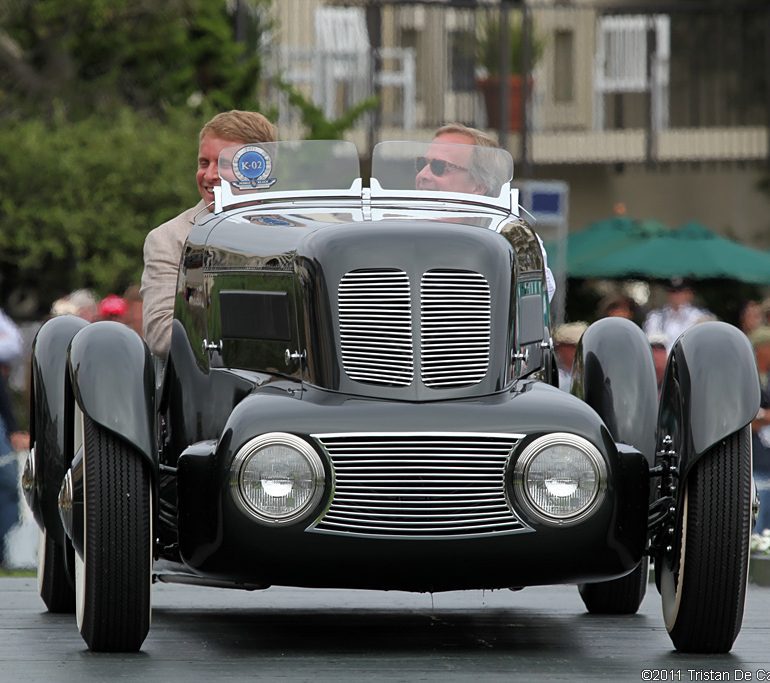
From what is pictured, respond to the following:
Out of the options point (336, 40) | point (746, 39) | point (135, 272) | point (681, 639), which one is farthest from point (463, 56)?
point (681, 639)

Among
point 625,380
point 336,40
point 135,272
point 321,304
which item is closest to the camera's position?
point 321,304

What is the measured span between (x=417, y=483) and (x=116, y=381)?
39.7 inches

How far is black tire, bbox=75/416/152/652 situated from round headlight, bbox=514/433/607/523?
44.3 inches

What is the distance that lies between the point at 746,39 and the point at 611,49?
79.5 inches

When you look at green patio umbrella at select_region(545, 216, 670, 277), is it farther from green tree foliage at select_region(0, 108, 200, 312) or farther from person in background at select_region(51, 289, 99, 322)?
person in background at select_region(51, 289, 99, 322)

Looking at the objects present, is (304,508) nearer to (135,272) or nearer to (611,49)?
(135,272)

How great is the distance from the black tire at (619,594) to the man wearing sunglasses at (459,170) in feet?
5.04

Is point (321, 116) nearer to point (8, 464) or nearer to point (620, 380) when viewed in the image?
point (8, 464)

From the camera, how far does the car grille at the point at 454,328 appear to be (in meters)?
5.90

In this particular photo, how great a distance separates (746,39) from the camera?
28.6 meters

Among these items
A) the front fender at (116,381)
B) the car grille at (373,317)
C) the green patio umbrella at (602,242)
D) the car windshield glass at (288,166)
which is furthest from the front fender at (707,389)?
the green patio umbrella at (602,242)

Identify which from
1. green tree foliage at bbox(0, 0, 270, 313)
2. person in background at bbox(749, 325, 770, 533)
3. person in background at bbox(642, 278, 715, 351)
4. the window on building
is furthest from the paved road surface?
the window on building

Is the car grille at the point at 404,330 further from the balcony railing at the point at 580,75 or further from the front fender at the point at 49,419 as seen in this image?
the balcony railing at the point at 580,75

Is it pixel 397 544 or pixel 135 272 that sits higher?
pixel 397 544
